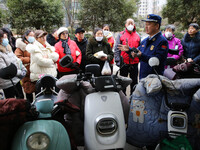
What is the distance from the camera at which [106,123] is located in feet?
5.66

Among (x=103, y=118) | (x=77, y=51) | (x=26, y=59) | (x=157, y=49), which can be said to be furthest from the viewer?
(x=77, y=51)

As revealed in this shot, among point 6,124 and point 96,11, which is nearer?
point 6,124

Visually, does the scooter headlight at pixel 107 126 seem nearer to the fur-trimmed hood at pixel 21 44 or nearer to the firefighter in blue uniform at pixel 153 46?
the firefighter in blue uniform at pixel 153 46

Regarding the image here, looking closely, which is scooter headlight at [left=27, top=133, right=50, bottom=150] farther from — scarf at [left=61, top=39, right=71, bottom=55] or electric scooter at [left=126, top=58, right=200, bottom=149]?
scarf at [left=61, top=39, right=71, bottom=55]

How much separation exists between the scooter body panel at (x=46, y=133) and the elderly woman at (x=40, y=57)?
71.9 inches

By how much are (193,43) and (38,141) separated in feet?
12.8

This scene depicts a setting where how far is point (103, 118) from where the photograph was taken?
5.49 ft

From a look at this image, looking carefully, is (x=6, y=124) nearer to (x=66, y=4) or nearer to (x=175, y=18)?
(x=175, y=18)

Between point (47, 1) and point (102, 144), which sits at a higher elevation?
point (47, 1)

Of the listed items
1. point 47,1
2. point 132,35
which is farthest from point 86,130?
point 47,1

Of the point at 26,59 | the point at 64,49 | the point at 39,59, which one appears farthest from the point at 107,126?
the point at 26,59

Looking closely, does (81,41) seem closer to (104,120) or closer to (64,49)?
(64,49)

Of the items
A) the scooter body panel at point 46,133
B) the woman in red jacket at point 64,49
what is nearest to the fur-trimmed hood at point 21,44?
the woman in red jacket at point 64,49

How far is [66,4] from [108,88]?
836 inches
